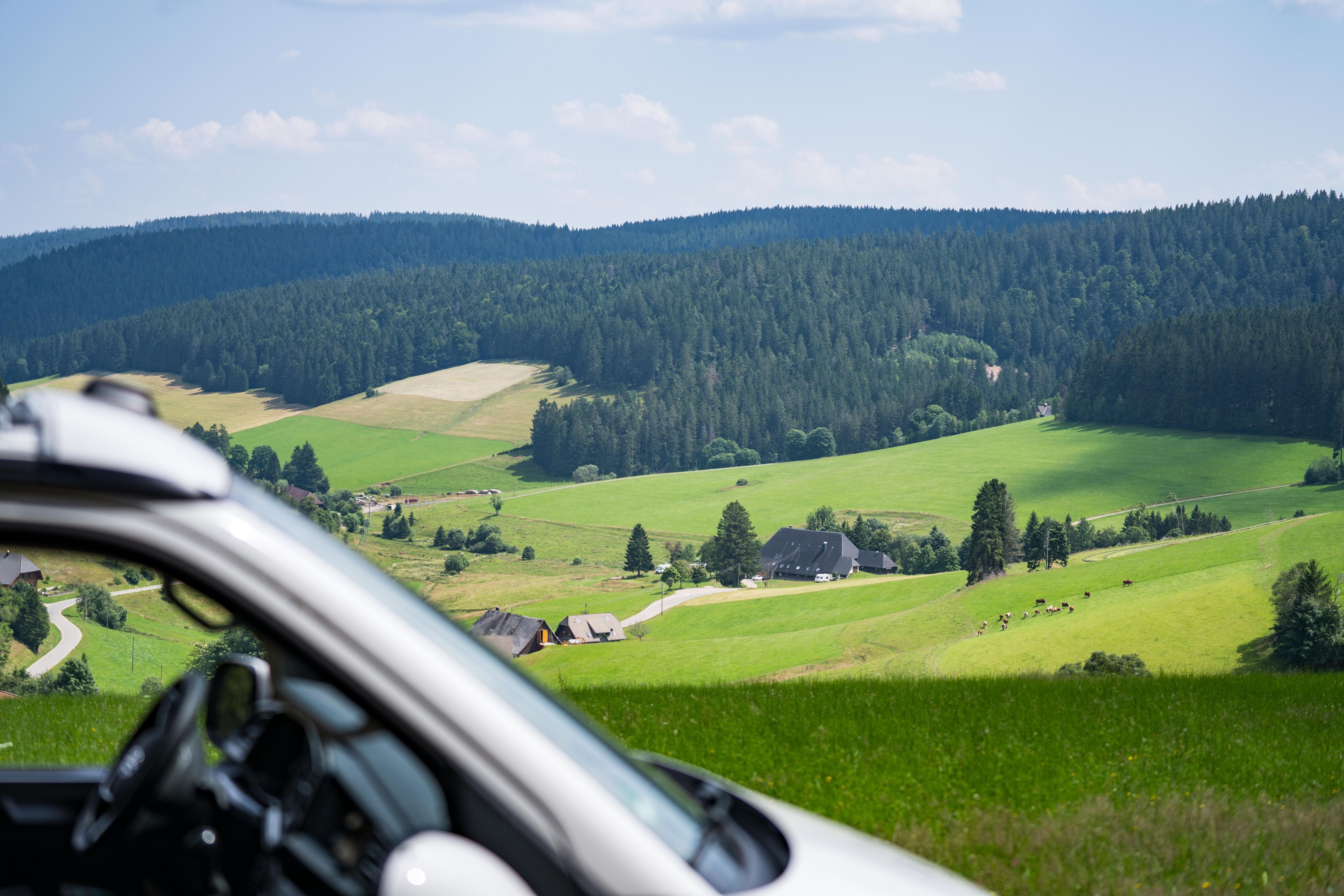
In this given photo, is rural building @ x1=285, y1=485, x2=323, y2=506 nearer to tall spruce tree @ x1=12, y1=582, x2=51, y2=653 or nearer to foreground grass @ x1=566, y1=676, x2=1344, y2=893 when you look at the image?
tall spruce tree @ x1=12, y1=582, x2=51, y2=653

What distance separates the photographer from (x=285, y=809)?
2252 mm

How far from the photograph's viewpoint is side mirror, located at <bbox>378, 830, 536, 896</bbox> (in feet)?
5.91

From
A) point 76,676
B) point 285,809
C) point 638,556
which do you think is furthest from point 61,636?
point 638,556

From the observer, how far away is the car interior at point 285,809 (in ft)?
6.07

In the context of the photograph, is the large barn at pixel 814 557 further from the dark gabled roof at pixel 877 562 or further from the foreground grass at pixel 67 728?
the foreground grass at pixel 67 728

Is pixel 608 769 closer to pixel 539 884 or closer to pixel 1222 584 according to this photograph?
pixel 539 884

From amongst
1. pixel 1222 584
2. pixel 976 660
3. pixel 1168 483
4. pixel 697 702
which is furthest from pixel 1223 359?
pixel 697 702

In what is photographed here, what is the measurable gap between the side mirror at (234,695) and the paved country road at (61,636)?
5.07 metres

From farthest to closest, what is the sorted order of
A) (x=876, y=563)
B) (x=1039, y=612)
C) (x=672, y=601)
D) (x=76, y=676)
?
(x=876, y=563)
(x=672, y=601)
(x=1039, y=612)
(x=76, y=676)

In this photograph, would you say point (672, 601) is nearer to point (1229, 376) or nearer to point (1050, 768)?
point (1050, 768)

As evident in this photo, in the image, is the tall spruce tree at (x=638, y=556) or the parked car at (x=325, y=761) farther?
the tall spruce tree at (x=638, y=556)

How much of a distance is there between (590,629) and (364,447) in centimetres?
10772

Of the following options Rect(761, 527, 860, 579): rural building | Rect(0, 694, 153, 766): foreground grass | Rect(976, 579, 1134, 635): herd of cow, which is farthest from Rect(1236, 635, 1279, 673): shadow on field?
Rect(761, 527, 860, 579): rural building

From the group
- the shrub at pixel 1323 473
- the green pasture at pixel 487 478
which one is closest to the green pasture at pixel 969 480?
the shrub at pixel 1323 473
